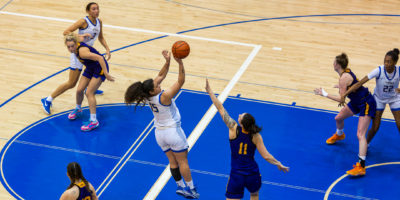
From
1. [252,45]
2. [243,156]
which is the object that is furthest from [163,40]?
[243,156]

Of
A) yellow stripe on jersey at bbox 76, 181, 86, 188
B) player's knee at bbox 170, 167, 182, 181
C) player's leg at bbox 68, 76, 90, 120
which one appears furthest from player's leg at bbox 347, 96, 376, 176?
player's leg at bbox 68, 76, 90, 120

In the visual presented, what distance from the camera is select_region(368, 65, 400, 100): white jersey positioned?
28.0ft

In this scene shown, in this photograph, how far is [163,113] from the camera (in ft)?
24.5

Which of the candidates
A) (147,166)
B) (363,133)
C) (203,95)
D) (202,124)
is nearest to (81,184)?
(147,166)

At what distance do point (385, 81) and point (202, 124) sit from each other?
3304mm

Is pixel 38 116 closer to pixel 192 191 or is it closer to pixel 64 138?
pixel 64 138

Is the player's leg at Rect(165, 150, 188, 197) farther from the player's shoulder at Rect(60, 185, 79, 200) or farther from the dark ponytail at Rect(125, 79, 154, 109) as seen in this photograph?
the player's shoulder at Rect(60, 185, 79, 200)

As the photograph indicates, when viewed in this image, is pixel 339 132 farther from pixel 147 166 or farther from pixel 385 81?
pixel 147 166

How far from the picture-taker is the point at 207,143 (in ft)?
31.3

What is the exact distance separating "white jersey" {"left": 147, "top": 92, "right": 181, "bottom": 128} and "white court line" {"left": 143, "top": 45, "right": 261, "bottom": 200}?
1229 millimetres

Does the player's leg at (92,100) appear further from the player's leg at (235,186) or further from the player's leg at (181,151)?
the player's leg at (235,186)

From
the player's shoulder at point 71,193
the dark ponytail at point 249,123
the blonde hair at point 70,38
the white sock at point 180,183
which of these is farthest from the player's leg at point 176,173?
the blonde hair at point 70,38

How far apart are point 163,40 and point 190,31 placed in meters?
0.92

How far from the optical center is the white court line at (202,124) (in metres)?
8.29
